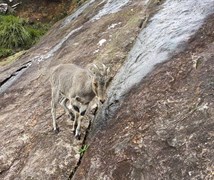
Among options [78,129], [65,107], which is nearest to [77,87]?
[78,129]

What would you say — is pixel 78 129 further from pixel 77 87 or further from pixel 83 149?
pixel 77 87

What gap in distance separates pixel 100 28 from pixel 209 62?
7.78m

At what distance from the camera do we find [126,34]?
16312 mm

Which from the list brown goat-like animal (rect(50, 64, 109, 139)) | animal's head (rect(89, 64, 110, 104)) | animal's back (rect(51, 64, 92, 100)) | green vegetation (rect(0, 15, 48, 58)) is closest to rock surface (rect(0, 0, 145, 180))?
brown goat-like animal (rect(50, 64, 109, 139))

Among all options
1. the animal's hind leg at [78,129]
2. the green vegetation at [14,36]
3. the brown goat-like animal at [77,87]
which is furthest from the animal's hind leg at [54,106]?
the green vegetation at [14,36]

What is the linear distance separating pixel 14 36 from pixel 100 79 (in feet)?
58.4

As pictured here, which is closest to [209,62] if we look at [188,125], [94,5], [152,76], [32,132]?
[152,76]

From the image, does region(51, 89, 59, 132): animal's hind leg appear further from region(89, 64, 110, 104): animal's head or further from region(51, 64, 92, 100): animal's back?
region(89, 64, 110, 104): animal's head

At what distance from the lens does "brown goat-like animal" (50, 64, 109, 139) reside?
1034cm

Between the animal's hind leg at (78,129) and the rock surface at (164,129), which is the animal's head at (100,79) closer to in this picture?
the rock surface at (164,129)

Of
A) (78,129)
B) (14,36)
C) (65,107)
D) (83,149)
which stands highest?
(65,107)

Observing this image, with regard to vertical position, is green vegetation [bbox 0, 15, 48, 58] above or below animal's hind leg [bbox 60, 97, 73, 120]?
below

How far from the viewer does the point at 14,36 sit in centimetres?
2720

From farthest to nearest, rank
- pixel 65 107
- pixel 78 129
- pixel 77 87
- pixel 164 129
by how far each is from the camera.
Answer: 1. pixel 65 107
2. pixel 78 129
3. pixel 77 87
4. pixel 164 129
